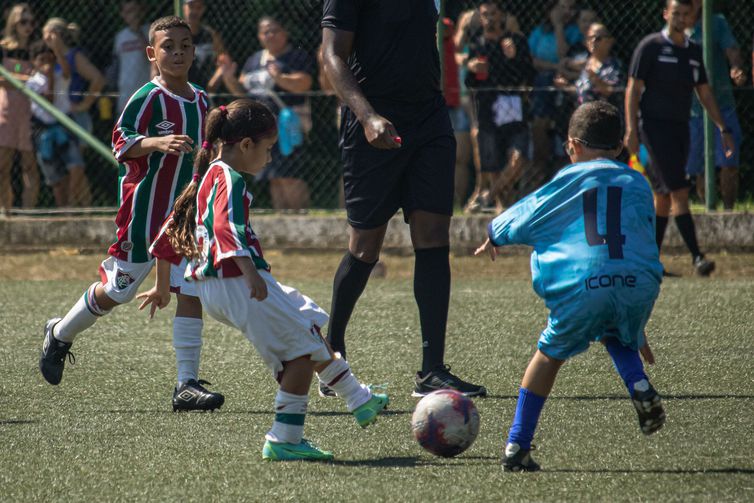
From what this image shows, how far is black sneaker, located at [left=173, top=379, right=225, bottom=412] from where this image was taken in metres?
5.07

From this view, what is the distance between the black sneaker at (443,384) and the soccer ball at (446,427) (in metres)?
0.98

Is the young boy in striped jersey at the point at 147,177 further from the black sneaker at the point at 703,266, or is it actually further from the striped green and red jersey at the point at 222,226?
the black sneaker at the point at 703,266

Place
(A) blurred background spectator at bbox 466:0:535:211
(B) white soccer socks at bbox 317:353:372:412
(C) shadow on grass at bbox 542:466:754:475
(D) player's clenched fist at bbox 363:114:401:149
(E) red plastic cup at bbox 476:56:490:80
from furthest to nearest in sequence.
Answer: (E) red plastic cup at bbox 476:56:490:80 < (A) blurred background spectator at bbox 466:0:535:211 < (D) player's clenched fist at bbox 363:114:401:149 < (B) white soccer socks at bbox 317:353:372:412 < (C) shadow on grass at bbox 542:466:754:475

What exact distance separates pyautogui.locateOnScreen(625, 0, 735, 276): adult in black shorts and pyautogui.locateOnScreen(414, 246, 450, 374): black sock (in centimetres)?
412

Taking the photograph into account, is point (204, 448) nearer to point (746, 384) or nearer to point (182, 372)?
point (182, 372)

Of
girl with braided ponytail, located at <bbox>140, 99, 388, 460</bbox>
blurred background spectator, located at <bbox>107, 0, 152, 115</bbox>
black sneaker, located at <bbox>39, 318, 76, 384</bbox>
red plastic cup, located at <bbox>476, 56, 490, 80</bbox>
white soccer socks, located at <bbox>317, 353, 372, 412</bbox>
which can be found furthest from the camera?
blurred background spectator, located at <bbox>107, 0, 152, 115</bbox>

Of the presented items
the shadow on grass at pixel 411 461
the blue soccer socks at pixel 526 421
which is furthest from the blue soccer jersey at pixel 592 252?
the shadow on grass at pixel 411 461

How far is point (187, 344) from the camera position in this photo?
208 inches

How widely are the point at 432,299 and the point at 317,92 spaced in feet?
19.5

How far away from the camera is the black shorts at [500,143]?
35.9ft

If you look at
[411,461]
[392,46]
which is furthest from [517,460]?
[392,46]

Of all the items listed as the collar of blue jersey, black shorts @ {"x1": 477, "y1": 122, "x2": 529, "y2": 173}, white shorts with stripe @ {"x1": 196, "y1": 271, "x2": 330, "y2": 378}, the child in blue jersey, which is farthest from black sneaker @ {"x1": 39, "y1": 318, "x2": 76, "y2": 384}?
black shorts @ {"x1": 477, "y1": 122, "x2": 529, "y2": 173}

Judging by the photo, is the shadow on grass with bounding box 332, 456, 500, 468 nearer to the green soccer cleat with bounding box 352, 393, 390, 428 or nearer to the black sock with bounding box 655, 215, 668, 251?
the green soccer cleat with bounding box 352, 393, 390, 428

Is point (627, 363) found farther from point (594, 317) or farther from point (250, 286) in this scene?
point (250, 286)
